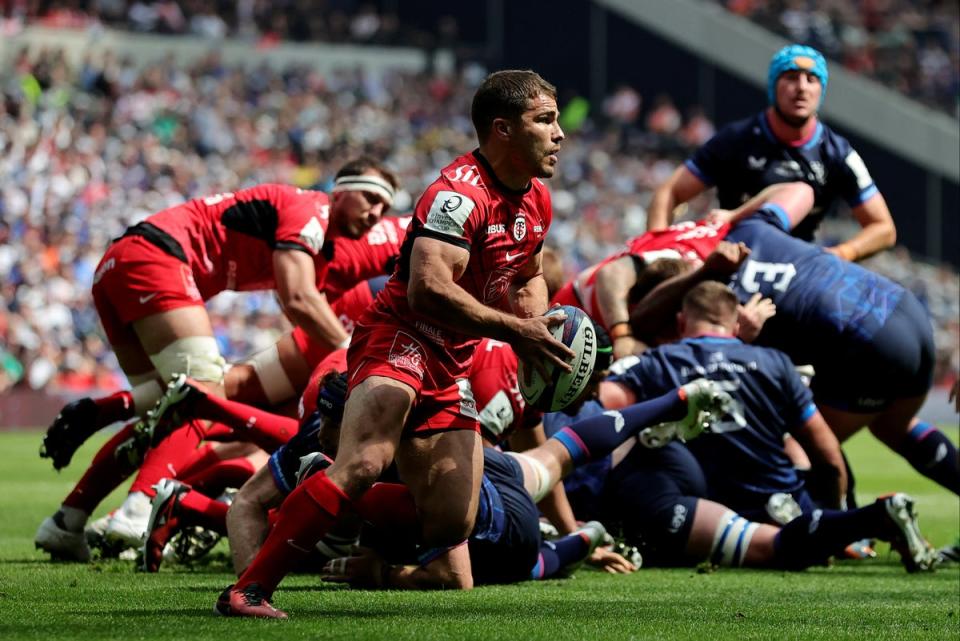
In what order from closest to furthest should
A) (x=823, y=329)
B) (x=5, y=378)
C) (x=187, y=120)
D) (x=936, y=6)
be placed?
1. (x=823, y=329)
2. (x=5, y=378)
3. (x=187, y=120)
4. (x=936, y=6)

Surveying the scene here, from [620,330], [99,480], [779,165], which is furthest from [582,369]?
[779,165]

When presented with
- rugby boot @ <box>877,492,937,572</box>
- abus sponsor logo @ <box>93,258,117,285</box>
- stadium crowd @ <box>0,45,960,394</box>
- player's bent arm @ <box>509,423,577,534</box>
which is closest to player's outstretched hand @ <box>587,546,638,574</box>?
player's bent arm @ <box>509,423,577,534</box>

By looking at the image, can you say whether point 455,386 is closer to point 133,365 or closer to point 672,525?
point 672,525

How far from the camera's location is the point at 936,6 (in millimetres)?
34250

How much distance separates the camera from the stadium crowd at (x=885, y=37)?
3200 cm

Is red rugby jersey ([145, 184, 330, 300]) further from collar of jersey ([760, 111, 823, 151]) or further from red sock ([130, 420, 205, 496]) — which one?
collar of jersey ([760, 111, 823, 151])

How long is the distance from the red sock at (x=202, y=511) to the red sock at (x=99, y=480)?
878 mm

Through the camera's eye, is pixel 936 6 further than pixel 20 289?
Yes

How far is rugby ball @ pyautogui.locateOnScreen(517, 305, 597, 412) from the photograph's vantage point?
16.6ft

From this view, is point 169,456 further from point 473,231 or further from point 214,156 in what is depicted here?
point 214,156

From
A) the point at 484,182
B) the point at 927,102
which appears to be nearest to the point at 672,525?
the point at 484,182

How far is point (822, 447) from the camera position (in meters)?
7.37

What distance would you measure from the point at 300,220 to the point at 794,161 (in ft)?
10.4

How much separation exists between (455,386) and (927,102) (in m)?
28.4
